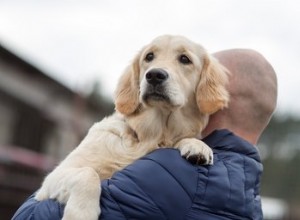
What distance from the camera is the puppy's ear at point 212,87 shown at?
433cm

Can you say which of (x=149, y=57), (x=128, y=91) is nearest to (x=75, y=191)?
(x=128, y=91)

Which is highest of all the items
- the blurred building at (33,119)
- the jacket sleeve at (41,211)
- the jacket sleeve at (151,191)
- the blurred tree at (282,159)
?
the jacket sleeve at (151,191)

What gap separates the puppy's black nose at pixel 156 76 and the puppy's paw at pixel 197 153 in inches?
17.9

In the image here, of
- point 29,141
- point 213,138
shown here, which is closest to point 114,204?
point 213,138

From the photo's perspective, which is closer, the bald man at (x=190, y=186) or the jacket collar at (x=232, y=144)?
the bald man at (x=190, y=186)

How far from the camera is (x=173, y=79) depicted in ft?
14.7

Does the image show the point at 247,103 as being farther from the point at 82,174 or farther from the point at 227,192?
the point at 82,174

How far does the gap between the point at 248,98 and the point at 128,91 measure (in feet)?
2.72

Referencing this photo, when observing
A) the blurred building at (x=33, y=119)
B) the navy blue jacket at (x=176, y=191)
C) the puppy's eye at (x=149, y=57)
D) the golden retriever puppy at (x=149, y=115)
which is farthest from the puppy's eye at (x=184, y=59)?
the blurred building at (x=33, y=119)

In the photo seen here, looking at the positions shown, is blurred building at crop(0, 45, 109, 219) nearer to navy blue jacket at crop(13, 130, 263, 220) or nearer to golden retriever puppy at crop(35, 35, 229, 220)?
golden retriever puppy at crop(35, 35, 229, 220)

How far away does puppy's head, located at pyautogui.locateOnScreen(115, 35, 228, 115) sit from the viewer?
4.43 m

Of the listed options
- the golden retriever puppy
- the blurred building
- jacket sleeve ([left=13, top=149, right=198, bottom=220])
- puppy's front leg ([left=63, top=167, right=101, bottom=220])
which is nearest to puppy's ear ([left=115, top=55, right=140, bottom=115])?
the golden retriever puppy

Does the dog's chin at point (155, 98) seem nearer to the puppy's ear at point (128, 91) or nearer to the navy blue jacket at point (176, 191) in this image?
the puppy's ear at point (128, 91)

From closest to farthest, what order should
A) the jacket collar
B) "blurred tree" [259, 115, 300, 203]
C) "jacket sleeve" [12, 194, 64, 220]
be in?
"jacket sleeve" [12, 194, 64, 220]
the jacket collar
"blurred tree" [259, 115, 300, 203]
